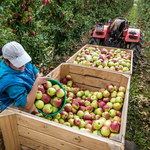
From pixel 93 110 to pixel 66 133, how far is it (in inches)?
50.3

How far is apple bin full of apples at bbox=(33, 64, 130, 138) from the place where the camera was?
2244 millimetres

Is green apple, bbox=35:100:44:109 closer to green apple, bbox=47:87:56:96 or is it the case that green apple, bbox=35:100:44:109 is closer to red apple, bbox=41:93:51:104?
red apple, bbox=41:93:51:104

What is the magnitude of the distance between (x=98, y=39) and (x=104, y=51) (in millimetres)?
1509

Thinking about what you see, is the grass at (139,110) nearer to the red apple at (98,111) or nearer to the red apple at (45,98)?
the red apple at (98,111)

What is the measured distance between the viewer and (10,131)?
6.69ft

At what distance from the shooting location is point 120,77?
123 inches

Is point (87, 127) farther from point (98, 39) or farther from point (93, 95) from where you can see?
point (98, 39)

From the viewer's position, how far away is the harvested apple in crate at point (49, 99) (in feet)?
7.18

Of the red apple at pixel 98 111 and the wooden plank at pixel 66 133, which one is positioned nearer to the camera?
the wooden plank at pixel 66 133

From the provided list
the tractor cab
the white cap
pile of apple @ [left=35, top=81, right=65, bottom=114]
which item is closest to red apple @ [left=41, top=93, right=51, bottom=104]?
pile of apple @ [left=35, top=81, right=65, bottom=114]

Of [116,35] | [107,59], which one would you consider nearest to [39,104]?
[107,59]

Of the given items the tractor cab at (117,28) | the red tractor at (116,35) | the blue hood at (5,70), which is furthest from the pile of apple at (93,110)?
the tractor cab at (117,28)

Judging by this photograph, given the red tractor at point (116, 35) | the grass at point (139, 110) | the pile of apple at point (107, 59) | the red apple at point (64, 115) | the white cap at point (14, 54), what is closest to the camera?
the white cap at point (14, 54)

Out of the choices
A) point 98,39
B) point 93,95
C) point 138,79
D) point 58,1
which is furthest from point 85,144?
point 98,39
